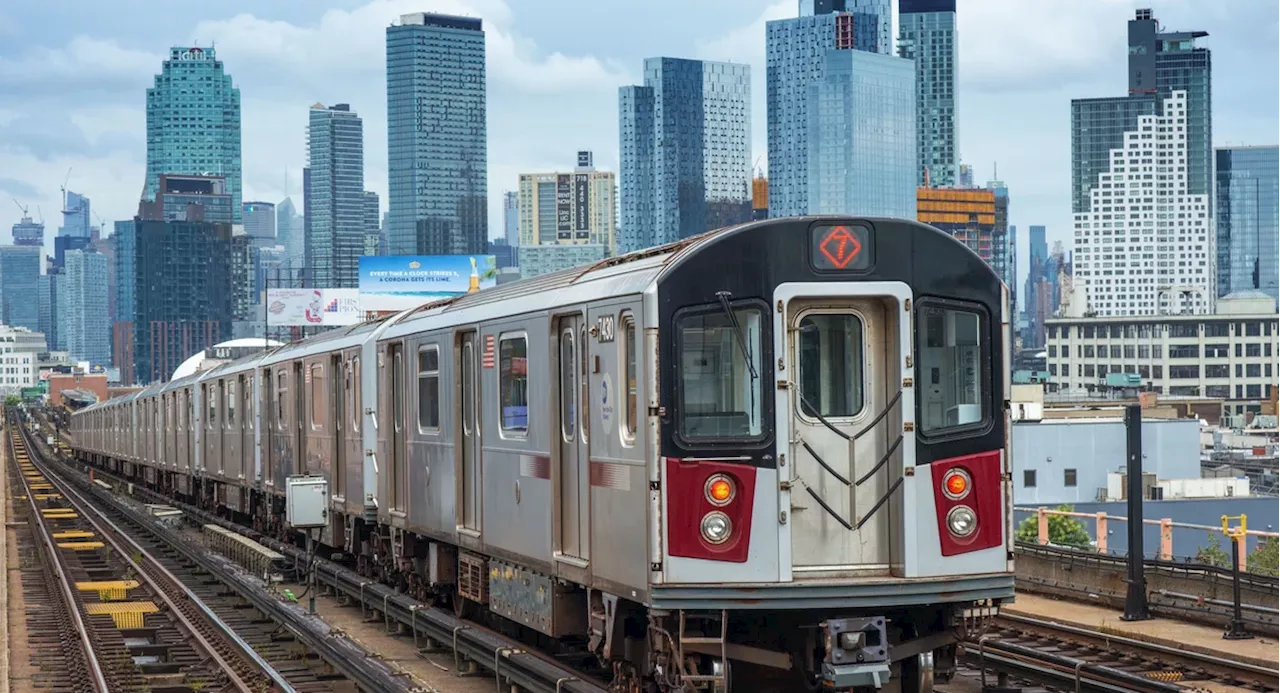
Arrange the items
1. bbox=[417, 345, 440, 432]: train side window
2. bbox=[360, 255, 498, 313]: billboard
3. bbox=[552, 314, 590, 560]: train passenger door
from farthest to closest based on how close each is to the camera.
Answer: bbox=[360, 255, 498, 313]: billboard, bbox=[417, 345, 440, 432]: train side window, bbox=[552, 314, 590, 560]: train passenger door

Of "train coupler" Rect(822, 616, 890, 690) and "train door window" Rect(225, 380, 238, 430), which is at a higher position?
"train door window" Rect(225, 380, 238, 430)

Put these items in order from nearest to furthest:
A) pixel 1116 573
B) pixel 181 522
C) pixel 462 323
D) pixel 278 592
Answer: pixel 462 323, pixel 1116 573, pixel 278 592, pixel 181 522

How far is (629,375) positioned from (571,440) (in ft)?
4.53

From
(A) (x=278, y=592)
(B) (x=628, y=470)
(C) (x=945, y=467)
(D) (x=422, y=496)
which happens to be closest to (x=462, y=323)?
(D) (x=422, y=496)

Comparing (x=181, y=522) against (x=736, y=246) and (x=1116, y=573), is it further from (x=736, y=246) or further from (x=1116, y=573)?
(x=736, y=246)

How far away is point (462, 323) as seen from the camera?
599 inches

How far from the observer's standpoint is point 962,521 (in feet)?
35.7

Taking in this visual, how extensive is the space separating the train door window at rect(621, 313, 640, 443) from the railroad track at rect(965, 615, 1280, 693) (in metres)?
2.90

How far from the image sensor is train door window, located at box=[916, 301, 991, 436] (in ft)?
35.6

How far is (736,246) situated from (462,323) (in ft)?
16.0

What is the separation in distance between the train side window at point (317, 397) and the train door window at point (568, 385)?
10.3 m

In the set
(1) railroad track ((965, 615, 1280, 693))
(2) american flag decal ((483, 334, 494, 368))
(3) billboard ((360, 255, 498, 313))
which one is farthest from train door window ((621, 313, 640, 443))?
(3) billboard ((360, 255, 498, 313))

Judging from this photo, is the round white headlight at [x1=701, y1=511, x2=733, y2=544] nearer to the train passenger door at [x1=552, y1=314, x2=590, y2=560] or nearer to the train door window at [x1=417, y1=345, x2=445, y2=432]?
the train passenger door at [x1=552, y1=314, x2=590, y2=560]

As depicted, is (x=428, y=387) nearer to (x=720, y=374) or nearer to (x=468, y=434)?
(x=468, y=434)
